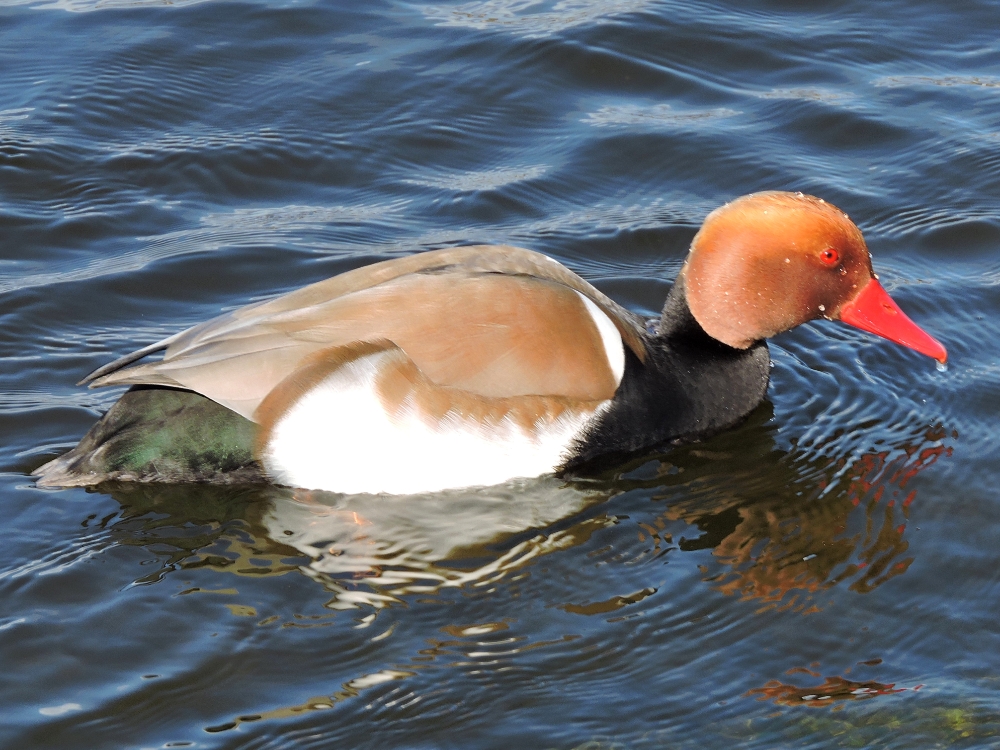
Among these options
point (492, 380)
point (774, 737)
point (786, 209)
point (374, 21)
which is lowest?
point (774, 737)

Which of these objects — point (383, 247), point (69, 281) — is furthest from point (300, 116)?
point (69, 281)

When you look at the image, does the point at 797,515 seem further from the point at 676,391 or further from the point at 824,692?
the point at 824,692

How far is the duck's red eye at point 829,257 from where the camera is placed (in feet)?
17.4

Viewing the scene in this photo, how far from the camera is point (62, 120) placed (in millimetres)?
7883

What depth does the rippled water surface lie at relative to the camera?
412 centimetres

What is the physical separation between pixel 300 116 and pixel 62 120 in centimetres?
143

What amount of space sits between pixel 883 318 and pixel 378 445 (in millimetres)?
2218

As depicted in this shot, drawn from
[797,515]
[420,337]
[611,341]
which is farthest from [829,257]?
[420,337]

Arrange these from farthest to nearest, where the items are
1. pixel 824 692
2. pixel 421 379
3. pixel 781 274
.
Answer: pixel 781 274, pixel 421 379, pixel 824 692

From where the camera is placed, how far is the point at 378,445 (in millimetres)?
4949

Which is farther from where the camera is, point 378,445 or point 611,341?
point 611,341

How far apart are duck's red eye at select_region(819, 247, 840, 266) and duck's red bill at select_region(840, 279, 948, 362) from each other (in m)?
0.24

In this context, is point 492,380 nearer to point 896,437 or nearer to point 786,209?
point 786,209

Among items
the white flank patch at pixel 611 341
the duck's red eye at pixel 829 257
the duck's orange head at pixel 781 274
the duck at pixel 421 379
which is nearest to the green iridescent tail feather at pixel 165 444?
the duck at pixel 421 379
